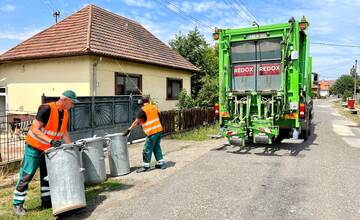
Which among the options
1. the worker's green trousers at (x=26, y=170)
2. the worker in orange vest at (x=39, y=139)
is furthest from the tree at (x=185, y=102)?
the worker's green trousers at (x=26, y=170)

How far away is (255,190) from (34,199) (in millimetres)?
3579

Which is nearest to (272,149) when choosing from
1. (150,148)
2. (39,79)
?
(150,148)

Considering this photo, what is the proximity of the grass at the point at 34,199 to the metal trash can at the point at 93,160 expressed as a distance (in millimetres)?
145

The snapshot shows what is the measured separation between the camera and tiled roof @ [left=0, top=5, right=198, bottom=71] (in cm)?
1308

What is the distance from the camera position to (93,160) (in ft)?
20.0

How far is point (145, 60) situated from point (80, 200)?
11.1m

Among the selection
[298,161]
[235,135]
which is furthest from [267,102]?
[298,161]

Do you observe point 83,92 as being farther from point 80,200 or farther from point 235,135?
point 80,200

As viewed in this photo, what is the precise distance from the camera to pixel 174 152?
9.49 m

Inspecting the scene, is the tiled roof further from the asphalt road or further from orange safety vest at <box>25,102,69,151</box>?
orange safety vest at <box>25,102,69,151</box>

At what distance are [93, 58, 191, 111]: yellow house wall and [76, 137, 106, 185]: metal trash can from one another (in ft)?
23.7

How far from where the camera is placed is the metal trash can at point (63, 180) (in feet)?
14.9

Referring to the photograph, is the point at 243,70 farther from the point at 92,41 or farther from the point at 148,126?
the point at 92,41

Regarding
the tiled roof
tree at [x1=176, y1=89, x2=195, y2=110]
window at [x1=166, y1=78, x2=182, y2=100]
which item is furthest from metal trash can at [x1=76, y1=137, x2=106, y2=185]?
window at [x1=166, y1=78, x2=182, y2=100]
